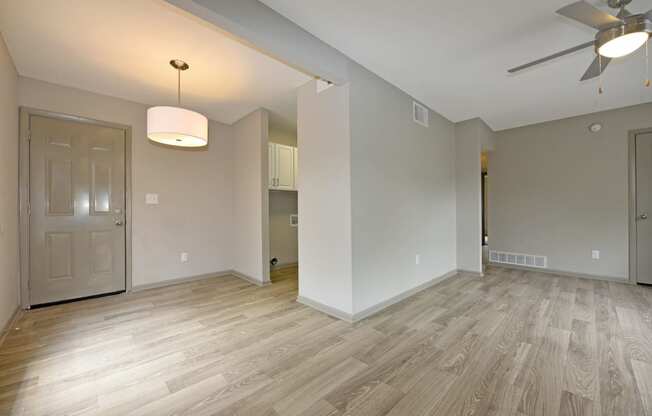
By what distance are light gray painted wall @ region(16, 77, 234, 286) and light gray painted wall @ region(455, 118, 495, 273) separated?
3.96 m

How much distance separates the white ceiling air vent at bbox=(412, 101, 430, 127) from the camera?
347 centimetres

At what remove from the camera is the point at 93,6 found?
1.83 m

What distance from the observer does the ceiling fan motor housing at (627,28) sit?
1.57m

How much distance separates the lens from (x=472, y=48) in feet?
7.63

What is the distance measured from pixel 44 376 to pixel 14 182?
2.14m

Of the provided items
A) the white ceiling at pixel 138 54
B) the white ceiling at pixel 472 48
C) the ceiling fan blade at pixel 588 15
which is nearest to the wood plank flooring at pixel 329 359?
the ceiling fan blade at pixel 588 15

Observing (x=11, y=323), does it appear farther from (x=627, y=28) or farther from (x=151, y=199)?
(x=627, y=28)

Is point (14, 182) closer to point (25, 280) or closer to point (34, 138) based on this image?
point (34, 138)

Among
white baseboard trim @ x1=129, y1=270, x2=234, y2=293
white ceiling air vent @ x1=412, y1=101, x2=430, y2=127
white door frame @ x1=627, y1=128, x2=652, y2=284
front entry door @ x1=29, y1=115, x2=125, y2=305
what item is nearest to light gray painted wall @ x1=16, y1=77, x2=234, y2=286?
white baseboard trim @ x1=129, y1=270, x2=234, y2=293

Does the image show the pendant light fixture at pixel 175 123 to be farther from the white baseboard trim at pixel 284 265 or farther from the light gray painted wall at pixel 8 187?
the white baseboard trim at pixel 284 265

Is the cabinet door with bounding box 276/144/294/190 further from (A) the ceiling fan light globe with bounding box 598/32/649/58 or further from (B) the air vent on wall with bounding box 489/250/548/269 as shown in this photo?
(B) the air vent on wall with bounding box 489/250/548/269

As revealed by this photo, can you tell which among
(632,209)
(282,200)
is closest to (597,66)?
(632,209)

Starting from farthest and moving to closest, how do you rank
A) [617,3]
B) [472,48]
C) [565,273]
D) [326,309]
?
[565,273] < [326,309] < [472,48] < [617,3]

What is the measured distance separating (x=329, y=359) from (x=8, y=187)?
341 centimetres
